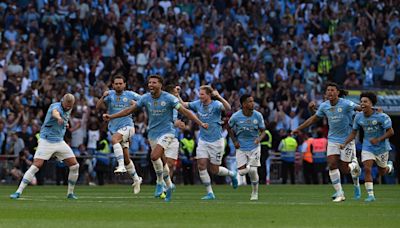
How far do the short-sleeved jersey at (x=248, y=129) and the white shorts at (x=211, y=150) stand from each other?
2.19ft

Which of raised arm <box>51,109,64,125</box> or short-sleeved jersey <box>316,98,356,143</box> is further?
short-sleeved jersey <box>316,98,356,143</box>

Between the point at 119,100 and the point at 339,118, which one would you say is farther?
the point at 119,100

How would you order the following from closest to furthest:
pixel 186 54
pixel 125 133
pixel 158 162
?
pixel 158 162 < pixel 125 133 < pixel 186 54

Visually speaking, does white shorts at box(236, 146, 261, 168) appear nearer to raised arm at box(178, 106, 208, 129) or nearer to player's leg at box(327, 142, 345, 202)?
player's leg at box(327, 142, 345, 202)

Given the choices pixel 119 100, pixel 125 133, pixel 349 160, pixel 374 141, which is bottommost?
pixel 349 160

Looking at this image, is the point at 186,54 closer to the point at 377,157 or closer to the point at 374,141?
the point at 377,157

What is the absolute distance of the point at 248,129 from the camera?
27062 mm

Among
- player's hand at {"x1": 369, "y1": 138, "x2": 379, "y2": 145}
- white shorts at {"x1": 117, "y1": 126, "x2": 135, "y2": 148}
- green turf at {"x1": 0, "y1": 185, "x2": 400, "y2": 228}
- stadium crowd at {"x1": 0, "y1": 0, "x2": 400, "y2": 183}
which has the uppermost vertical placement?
stadium crowd at {"x1": 0, "y1": 0, "x2": 400, "y2": 183}

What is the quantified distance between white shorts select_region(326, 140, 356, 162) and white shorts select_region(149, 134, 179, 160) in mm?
3269

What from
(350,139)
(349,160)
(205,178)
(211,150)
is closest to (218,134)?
(211,150)

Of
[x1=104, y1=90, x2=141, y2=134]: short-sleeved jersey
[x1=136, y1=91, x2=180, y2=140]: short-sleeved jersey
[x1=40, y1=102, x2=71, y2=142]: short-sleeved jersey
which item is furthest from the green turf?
[x1=104, y1=90, x2=141, y2=134]: short-sleeved jersey

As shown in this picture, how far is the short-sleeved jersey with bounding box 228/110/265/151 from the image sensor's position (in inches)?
1066

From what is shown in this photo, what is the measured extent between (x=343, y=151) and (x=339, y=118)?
2.48 feet

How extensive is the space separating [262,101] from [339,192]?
1778 cm
